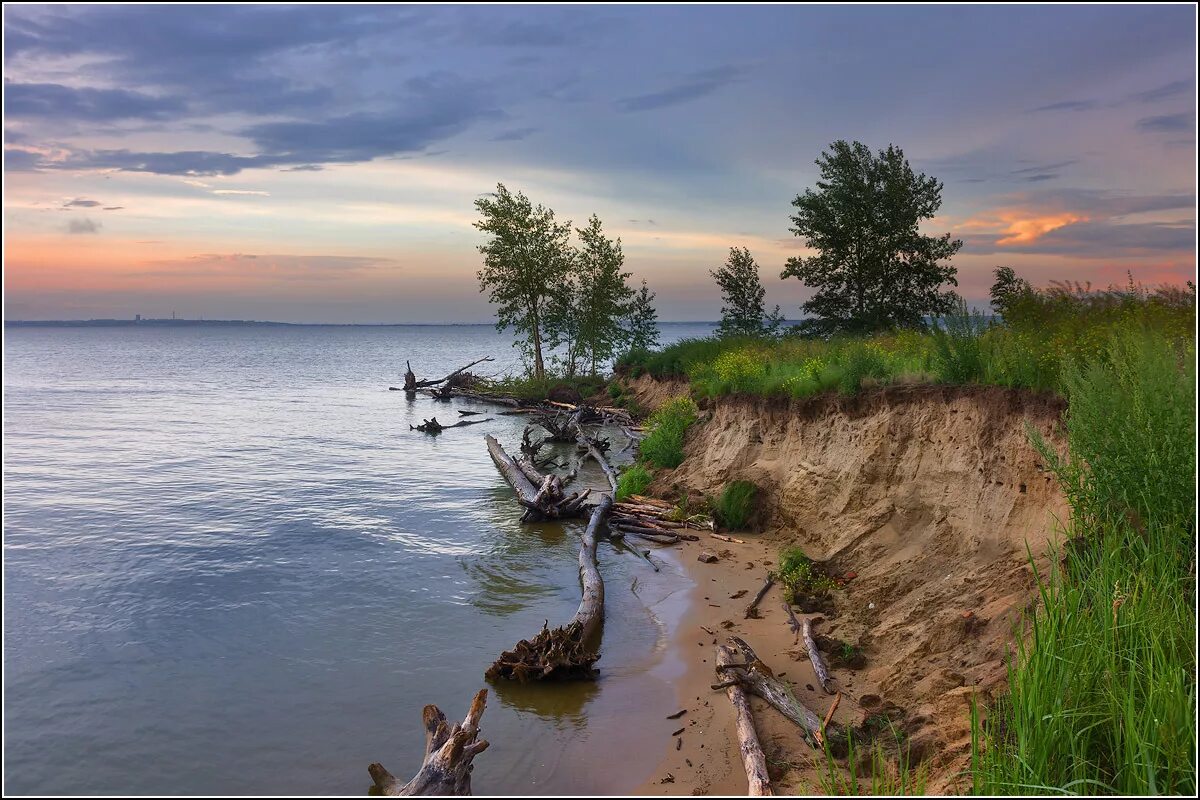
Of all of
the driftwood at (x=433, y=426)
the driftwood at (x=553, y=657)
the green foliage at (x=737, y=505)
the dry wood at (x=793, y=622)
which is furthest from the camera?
the driftwood at (x=433, y=426)

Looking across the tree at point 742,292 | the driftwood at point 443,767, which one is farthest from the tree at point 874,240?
the driftwood at point 443,767

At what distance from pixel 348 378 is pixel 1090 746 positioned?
76658mm

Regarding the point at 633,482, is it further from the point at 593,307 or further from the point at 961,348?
the point at 593,307

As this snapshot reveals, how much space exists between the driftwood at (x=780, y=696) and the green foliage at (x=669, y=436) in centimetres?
1242

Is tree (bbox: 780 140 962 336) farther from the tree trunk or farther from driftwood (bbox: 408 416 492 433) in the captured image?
the tree trunk

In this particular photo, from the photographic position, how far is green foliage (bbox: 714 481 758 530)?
17.9 meters

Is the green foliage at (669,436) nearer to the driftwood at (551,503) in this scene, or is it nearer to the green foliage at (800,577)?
the driftwood at (551,503)

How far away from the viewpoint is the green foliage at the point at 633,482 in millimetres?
22031

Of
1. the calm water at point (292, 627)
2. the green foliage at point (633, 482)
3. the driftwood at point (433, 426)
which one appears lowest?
the calm water at point (292, 627)

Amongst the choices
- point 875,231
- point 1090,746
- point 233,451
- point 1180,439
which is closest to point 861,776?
point 1090,746

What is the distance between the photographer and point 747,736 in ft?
28.1

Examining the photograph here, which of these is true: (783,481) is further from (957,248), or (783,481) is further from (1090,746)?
(957,248)

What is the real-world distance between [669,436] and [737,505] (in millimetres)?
6333

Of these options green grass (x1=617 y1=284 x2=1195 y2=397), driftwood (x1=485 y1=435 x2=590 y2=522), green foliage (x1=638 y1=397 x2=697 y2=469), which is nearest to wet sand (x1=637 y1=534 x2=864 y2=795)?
green grass (x1=617 y1=284 x2=1195 y2=397)
